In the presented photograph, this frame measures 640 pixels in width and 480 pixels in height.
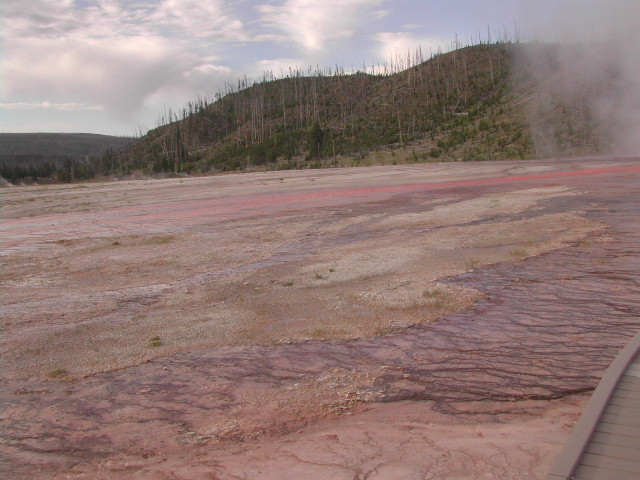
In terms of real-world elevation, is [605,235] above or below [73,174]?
below

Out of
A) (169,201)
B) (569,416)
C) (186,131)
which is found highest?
(186,131)

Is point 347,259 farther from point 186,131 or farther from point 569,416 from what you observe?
point 186,131

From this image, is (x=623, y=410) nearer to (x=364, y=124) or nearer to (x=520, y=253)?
(x=520, y=253)

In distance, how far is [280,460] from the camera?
11.7 ft

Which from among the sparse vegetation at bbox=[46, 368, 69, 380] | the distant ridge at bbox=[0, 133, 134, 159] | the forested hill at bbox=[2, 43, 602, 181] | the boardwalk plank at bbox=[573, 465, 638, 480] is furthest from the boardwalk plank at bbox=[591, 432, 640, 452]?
the distant ridge at bbox=[0, 133, 134, 159]

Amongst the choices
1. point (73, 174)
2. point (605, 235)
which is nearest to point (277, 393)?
point (605, 235)

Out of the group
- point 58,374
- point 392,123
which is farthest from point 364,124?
point 58,374

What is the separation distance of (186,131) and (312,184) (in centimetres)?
7859

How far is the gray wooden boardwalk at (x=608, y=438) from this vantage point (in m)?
2.95

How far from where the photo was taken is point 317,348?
5531mm

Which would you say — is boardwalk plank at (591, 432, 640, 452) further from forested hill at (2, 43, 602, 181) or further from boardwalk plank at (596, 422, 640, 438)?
forested hill at (2, 43, 602, 181)

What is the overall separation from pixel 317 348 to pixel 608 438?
112 inches

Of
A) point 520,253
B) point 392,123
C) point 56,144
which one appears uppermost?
point 56,144

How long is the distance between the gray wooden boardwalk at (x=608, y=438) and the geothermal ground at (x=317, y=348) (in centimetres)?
26
